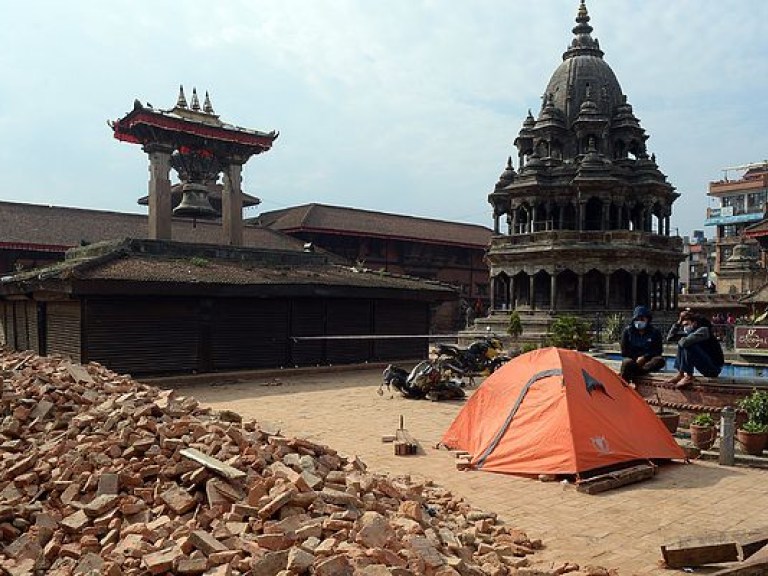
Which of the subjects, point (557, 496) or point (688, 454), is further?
point (688, 454)

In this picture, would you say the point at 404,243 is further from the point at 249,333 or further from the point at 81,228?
the point at 249,333

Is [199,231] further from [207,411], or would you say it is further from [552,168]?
[207,411]

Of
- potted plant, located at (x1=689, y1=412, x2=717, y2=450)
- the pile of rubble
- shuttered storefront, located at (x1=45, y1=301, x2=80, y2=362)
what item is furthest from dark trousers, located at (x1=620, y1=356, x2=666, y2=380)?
shuttered storefront, located at (x1=45, y1=301, x2=80, y2=362)

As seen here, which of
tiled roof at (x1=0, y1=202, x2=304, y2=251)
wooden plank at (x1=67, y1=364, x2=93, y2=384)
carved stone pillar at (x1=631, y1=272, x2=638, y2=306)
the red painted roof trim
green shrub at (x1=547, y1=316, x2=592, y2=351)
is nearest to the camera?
wooden plank at (x1=67, y1=364, x2=93, y2=384)

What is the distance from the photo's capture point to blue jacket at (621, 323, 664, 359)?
40.7ft

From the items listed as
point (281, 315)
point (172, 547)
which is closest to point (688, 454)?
point (172, 547)

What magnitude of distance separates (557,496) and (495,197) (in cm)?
3589

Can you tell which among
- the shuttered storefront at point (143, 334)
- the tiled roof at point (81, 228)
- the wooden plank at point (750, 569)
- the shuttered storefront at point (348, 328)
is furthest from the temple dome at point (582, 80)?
the wooden plank at point (750, 569)

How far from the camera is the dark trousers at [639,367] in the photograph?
39.7ft

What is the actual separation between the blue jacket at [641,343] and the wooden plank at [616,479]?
4.18m

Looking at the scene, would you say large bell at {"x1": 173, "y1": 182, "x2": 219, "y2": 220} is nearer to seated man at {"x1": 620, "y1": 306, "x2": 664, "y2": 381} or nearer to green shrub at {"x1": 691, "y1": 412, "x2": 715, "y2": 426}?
seated man at {"x1": 620, "y1": 306, "x2": 664, "y2": 381}

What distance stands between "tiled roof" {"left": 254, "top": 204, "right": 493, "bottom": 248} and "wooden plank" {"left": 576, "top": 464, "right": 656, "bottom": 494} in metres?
31.9

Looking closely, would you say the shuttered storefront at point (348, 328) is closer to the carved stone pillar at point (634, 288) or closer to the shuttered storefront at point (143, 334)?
the shuttered storefront at point (143, 334)

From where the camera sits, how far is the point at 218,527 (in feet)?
17.2
